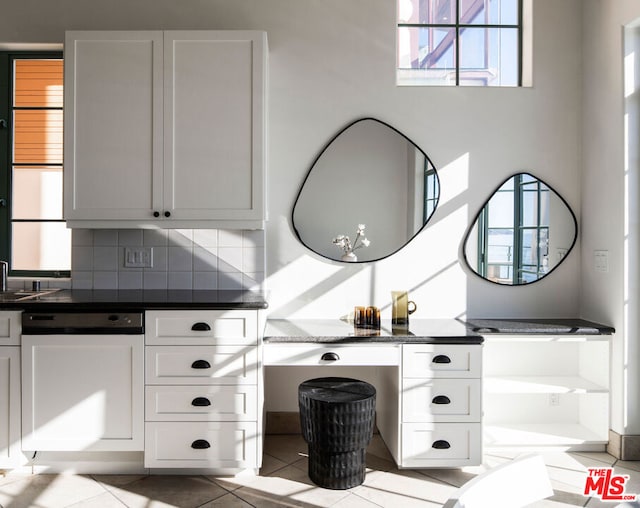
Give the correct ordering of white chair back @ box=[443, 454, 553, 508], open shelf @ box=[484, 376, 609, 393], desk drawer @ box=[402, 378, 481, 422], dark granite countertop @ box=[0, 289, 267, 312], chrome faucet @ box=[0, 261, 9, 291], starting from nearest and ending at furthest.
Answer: white chair back @ box=[443, 454, 553, 508] → dark granite countertop @ box=[0, 289, 267, 312] → desk drawer @ box=[402, 378, 481, 422] → open shelf @ box=[484, 376, 609, 393] → chrome faucet @ box=[0, 261, 9, 291]

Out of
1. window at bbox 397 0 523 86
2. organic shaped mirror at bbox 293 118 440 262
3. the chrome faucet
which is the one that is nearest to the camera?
the chrome faucet

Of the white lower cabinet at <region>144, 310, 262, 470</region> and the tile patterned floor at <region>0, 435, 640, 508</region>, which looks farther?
the white lower cabinet at <region>144, 310, 262, 470</region>

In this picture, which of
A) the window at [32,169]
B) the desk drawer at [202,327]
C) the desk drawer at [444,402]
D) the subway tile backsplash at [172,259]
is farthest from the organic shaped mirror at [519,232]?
the window at [32,169]

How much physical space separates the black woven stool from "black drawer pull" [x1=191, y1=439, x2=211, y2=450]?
478mm

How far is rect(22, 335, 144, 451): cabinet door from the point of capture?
275cm

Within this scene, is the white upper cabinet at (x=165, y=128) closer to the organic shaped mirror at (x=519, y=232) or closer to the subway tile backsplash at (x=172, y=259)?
the subway tile backsplash at (x=172, y=259)

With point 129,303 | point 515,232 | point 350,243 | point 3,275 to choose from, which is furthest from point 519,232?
point 3,275

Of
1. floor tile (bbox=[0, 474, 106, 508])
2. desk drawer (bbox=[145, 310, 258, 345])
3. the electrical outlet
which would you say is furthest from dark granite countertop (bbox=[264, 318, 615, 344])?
floor tile (bbox=[0, 474, 106, 508])

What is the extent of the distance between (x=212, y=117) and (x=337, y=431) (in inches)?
66.3

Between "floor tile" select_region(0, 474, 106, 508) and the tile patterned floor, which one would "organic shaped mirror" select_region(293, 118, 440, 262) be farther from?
"floor tile" select_region(0, 474, 106, 508)

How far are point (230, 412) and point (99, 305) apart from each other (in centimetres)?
80

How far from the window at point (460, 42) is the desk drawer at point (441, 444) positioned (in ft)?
6.58

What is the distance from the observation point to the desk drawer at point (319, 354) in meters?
2.86

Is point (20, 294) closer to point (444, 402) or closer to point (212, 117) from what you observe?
point (212, 117)
